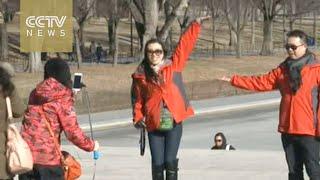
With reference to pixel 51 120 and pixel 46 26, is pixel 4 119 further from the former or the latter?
pixel 46 26

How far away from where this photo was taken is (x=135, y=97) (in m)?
8.96

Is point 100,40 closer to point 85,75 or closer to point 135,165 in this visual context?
point 85,75

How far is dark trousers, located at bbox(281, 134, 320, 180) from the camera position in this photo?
324 inches

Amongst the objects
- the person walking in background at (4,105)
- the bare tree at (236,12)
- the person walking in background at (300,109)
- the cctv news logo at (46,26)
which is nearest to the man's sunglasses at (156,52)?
the person walking in background at (300,109)

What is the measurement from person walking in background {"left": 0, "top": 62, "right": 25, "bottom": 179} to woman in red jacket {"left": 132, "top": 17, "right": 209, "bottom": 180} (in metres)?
1.71

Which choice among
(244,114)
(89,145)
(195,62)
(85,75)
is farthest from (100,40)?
(89,145)

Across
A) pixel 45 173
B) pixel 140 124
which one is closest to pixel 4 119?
pixel 45 173

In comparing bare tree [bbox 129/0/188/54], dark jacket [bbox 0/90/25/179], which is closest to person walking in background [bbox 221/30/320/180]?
dark jacket [bbox 0/90/25/179]

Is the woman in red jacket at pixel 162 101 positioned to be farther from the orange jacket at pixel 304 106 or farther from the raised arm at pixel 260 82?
the orange jacket at pixel 304 106

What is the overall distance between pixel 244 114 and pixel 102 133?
685 centimetres

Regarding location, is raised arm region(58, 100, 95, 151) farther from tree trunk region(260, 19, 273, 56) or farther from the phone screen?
tree trunk region(260, 19, 273, 56)

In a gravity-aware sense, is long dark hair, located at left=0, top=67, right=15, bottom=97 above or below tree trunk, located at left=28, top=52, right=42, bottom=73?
above

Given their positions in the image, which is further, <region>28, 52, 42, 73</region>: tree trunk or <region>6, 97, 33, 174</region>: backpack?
<region>28, 52, 42, 73</region>: tree trunk

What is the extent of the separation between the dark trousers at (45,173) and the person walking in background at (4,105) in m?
0.30
